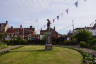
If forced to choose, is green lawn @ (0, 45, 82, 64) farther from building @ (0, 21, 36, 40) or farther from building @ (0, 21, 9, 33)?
building @ (0, 21, 9, 33)

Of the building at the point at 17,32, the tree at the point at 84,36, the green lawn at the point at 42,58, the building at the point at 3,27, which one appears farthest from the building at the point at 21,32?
the green lawn at the point at 42,58

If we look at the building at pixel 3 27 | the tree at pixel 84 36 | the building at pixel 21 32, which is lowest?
the tree at pixel 84 36

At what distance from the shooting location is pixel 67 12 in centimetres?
2506

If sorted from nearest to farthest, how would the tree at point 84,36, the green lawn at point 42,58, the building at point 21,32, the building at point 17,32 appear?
the green lawn at point 42,58 < the tree at point 84,36 < the building at point 17,32 < the building at point 21,32

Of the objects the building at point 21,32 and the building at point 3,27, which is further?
the building at point 21,32

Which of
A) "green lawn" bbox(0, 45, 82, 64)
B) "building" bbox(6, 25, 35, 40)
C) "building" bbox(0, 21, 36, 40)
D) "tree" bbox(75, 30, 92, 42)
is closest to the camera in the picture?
"green lawn" bbox(0, 45, 82, 64)

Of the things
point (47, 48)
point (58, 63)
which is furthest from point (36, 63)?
point (47, 48)

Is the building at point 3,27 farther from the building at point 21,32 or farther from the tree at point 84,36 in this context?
the tree at point 84,36

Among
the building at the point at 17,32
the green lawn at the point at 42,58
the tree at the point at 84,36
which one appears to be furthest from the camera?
the building at the point at 17,32

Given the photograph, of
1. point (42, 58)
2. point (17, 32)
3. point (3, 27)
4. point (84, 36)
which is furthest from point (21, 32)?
point (42, 58)

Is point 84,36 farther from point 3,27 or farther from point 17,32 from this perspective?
point 3,27

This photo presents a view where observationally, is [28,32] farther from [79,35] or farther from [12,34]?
[79,35]

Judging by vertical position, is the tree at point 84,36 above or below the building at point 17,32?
below

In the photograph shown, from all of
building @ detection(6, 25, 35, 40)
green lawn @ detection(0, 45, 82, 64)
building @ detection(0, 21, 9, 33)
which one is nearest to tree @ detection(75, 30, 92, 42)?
green lawn @ detection(0, 45, 82, 64)
